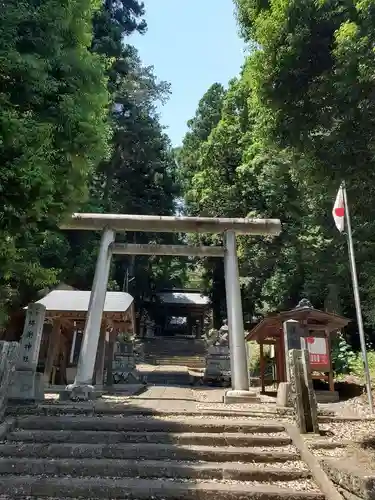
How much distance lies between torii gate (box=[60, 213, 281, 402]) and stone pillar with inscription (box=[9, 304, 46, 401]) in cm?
146

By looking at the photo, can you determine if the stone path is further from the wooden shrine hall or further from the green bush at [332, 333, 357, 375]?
the green bush at [332, 333, 357, 375]

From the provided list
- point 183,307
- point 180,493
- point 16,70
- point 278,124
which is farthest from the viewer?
point 183,307

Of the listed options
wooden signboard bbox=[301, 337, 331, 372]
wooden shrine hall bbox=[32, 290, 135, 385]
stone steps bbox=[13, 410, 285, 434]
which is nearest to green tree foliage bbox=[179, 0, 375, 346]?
wooden signboard bbox=[301, 337, 331, 372]

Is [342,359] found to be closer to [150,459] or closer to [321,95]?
[321,95]

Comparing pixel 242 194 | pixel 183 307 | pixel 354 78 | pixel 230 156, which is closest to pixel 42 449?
pixel 354 78

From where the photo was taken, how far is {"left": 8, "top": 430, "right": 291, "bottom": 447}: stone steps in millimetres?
5246

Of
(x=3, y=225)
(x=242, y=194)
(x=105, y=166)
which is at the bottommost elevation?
(x=3, y=225)

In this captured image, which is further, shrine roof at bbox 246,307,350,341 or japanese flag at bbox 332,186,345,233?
shrine roof at bbox 246,307,350,341

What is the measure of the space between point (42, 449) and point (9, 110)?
13.0 feet

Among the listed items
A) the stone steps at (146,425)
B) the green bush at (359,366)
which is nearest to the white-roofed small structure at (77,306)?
the stone steps at (146,425)

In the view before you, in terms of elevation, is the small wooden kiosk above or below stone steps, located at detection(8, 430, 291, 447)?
above

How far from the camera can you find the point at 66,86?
18.5 ft

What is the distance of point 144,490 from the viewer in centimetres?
404

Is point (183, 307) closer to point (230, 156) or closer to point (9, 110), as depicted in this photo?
point (230, 156)
